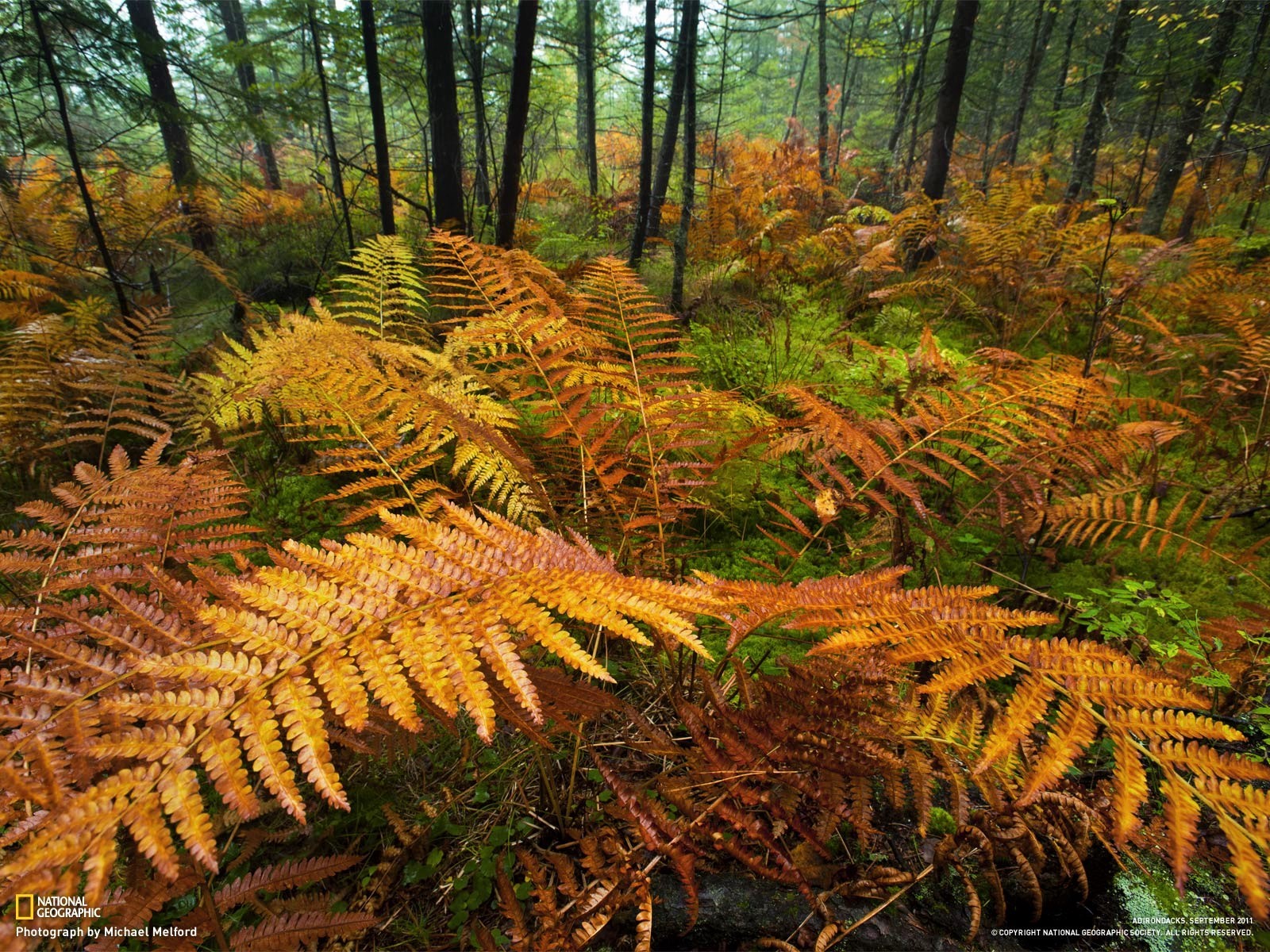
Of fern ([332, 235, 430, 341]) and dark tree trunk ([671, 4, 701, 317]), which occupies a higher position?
dark tree trunk ([671, 4, 701, 317])

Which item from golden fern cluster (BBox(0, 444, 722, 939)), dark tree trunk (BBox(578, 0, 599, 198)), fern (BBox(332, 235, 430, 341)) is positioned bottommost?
golden fern cluster (BBox(0, 444, 722, 939))

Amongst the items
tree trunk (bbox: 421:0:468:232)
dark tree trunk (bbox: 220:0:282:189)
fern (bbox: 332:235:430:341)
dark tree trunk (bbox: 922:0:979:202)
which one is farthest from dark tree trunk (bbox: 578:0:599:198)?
fern (bbox: 332:235:430:341)

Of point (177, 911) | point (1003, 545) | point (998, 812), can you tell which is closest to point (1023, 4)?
point (1003, 545)

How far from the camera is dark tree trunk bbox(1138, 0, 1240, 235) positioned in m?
6.93

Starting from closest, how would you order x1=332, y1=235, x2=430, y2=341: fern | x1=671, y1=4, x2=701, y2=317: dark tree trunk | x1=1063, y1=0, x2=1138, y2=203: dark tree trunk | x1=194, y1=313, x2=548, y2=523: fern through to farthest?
x1=194, y1=313, x2=548, y2=523: fern < x1=332, y1=235, x2=430, y2=341: fern < x1=671, y1=4, x2=701, y2=317: dark tree trunk < x1=1063, y1=0, x2=1138, y2=203: dark tree trunk

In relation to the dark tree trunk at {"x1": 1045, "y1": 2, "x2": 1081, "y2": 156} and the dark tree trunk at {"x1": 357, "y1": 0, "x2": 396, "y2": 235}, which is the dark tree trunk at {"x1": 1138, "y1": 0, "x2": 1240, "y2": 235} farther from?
the dark tree trunk at {"x1": 357, "y1": 0, "x2": 396, "y2": 235}

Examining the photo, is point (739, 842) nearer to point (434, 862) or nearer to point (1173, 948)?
point (434, 862)

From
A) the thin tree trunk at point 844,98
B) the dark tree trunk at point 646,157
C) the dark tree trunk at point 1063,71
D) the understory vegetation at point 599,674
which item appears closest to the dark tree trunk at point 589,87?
the dark tree trunk at point 646,157

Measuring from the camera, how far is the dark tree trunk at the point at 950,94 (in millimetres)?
6188

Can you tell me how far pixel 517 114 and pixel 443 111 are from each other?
3.88 ft

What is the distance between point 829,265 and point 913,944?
252 inches

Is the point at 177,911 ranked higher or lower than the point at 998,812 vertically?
lower

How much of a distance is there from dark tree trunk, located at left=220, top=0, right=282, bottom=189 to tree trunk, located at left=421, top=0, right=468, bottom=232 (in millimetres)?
1431

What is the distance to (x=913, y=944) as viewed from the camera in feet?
3.64
